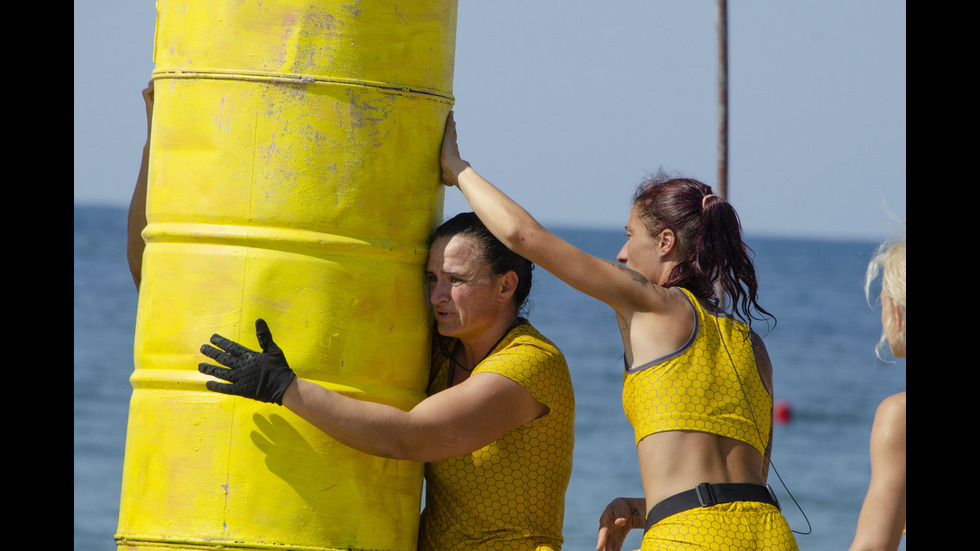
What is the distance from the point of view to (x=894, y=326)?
3105 mm

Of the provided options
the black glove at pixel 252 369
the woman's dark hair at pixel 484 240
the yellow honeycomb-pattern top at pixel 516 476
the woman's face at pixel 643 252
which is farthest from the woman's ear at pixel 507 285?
the black glove at pixel 252 369

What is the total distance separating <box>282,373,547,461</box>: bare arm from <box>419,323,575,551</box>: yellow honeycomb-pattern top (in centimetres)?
9

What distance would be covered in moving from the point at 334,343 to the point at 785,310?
40608 mm

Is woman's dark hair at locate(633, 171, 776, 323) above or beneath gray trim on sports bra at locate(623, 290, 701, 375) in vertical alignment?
above

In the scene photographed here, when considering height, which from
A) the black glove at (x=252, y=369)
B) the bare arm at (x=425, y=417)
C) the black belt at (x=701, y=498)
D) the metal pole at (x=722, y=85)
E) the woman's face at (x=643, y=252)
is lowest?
the black belt at (x=701, y=498)

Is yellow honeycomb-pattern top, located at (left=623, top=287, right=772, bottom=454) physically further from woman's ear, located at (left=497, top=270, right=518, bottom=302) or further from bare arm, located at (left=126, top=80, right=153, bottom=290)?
bare arm, located at (left=126, top=80, right=153, bottom=290)

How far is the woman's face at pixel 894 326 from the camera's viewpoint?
10.2ft

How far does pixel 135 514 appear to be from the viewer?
9.92 feet

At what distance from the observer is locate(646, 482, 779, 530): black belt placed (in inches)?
117

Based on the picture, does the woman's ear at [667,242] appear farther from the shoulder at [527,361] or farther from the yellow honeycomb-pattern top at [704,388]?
the shoulder at [527,361]

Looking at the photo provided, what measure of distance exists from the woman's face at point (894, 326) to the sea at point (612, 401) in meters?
0.46

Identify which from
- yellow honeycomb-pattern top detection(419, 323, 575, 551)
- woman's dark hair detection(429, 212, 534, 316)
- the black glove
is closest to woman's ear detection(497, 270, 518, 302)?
woman's dark hair detection(429, 212, 534, 316)

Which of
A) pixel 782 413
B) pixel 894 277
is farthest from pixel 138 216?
pixel 782 413
